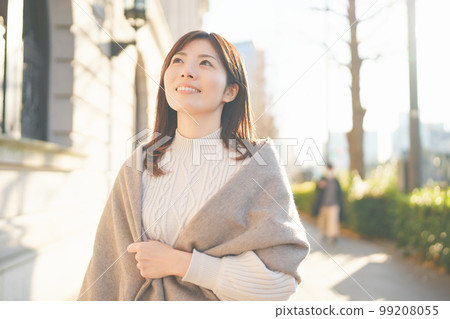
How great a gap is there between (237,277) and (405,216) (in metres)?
6.03

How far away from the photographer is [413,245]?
5.92 metres

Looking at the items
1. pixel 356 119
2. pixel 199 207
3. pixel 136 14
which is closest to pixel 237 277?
pixel 199 207

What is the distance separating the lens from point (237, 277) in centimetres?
120

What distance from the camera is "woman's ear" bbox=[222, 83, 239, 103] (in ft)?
4.54

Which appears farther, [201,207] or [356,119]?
[356,119]

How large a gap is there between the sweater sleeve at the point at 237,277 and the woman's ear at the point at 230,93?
52cm

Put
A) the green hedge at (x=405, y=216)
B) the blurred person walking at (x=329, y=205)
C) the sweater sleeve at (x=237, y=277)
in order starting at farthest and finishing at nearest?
the blurred person walking at (x=329, y=205), the green hedge at (x=405, y=216), the sweater sleeve at (x=237, y=277)

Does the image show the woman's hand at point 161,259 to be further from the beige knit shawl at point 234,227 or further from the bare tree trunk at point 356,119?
the bare tree trunk at point 356,119

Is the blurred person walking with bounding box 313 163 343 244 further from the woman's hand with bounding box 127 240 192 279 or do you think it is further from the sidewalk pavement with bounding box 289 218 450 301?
the woman's hand with bounding box 127 240 192 279

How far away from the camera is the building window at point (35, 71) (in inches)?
130

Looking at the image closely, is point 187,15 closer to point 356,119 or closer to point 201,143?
point 201,143

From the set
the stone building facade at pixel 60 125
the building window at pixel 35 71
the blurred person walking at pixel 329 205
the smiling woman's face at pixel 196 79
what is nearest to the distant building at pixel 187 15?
the stone building facade at pixel 60 125

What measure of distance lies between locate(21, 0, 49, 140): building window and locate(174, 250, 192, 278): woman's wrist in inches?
100

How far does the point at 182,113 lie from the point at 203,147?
0.46 ft
